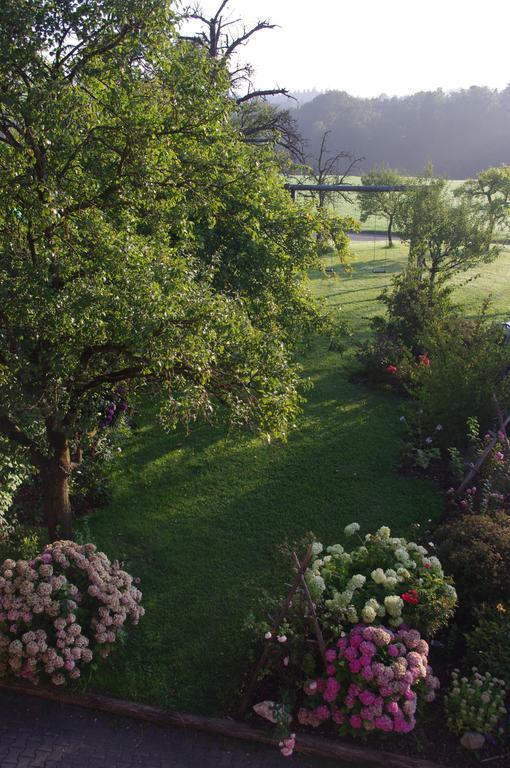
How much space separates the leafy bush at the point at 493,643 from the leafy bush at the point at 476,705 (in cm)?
15

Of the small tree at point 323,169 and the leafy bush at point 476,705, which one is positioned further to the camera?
the small tree at point 323,169

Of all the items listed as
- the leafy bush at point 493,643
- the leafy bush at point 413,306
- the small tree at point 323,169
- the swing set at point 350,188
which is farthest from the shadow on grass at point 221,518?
the swing set at point 350,188

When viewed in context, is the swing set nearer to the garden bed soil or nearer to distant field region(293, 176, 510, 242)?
distant field region(293, 176, 510, 242)

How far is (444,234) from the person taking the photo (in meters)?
19.4

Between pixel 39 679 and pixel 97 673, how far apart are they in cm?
59

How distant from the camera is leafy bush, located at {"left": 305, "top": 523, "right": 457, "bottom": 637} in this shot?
575 cm

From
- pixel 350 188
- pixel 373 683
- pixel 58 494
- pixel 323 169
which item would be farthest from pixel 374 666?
pixel 323 169

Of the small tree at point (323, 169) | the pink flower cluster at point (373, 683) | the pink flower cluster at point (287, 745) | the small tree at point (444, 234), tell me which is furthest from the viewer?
the small tree at point (444, 234)

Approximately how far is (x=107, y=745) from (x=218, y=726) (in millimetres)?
980

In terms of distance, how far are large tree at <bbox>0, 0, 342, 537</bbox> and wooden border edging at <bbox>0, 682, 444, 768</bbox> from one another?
7.77ft

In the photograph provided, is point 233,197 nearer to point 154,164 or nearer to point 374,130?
point 154,164

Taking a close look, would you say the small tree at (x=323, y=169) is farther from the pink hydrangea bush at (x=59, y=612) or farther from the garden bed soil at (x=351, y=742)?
the garden bed soil at (x=351, y=742)

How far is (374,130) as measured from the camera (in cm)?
8094

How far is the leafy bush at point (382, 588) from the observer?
575cm
